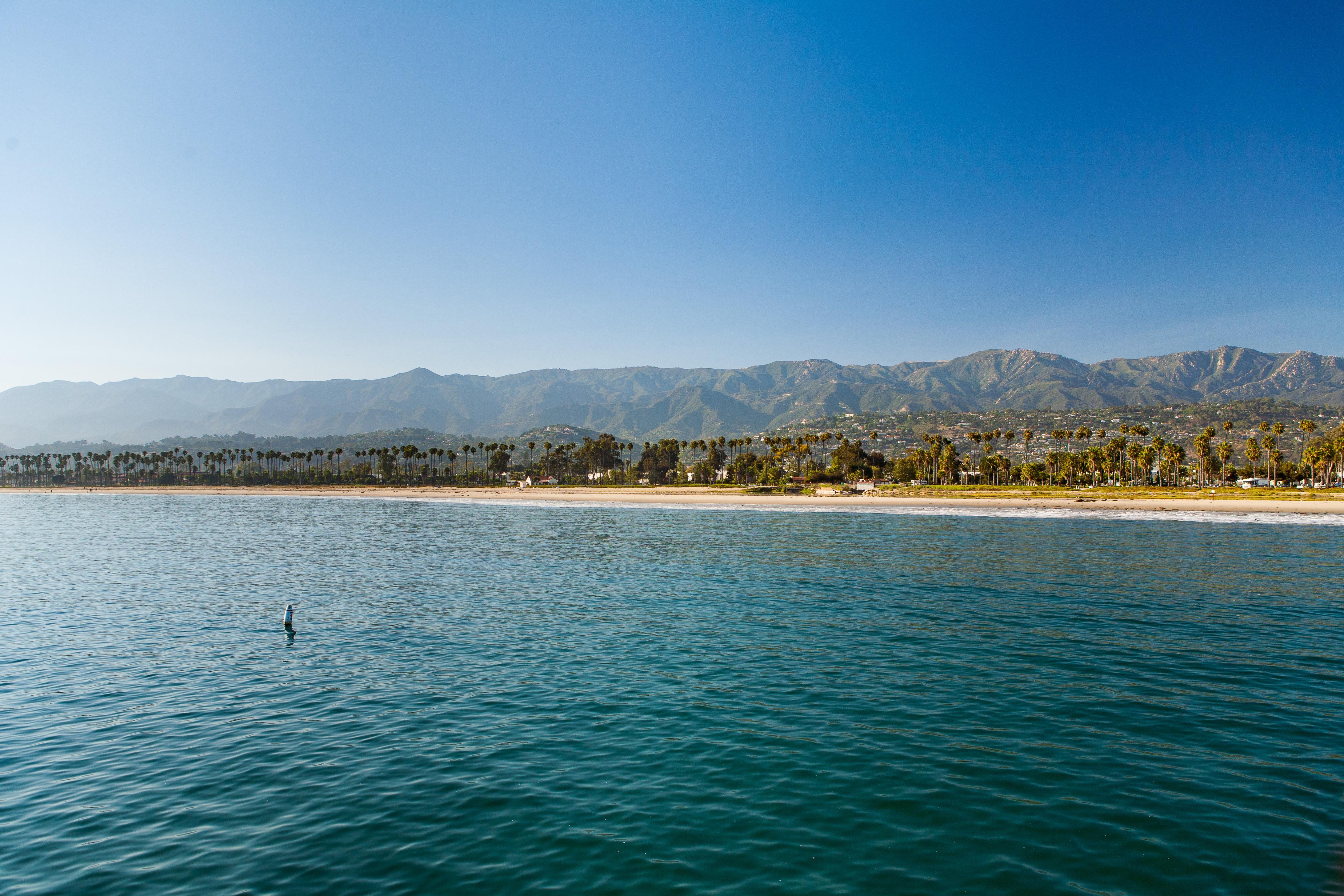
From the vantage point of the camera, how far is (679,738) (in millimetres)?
14797

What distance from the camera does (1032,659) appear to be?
2083 centimetres

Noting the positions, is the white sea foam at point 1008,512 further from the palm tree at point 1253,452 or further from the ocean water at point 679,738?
the palm tree at point 1253,452

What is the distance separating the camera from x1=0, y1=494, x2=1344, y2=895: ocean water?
9.88 m

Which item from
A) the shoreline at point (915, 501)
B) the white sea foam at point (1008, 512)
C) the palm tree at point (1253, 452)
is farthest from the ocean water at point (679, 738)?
the palm tree at point (1253, 452)

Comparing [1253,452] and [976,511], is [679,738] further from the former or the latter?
[1253,452]

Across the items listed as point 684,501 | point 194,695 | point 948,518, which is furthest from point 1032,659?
point 684,501

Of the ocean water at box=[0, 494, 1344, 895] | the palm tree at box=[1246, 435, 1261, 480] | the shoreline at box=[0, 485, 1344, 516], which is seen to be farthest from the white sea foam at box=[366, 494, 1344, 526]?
the palm tree at box=[1246, 435, 1261, 480]

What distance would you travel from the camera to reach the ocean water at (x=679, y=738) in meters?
9.88

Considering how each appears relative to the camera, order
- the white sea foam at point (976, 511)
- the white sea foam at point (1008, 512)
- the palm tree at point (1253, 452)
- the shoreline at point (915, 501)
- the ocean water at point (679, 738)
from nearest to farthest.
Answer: the ocean water at point (679, 738)
the white sea foam at point (1008, 512)
the white sea foam at point (976, 511)
the shoreline at point (915, 501)
the palm tree at point (1253, 452)

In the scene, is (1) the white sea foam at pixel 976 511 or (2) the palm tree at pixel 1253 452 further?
(2) the palm tree at pixel 1253 452

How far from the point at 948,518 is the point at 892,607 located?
200 ft

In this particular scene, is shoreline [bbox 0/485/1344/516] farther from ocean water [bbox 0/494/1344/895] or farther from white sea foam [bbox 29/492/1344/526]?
ocean water [bbox 0/494/1344/895]

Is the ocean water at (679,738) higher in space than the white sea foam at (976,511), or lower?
higher

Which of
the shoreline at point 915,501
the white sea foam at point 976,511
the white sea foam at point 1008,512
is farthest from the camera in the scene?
the shoreline at point 915,501
